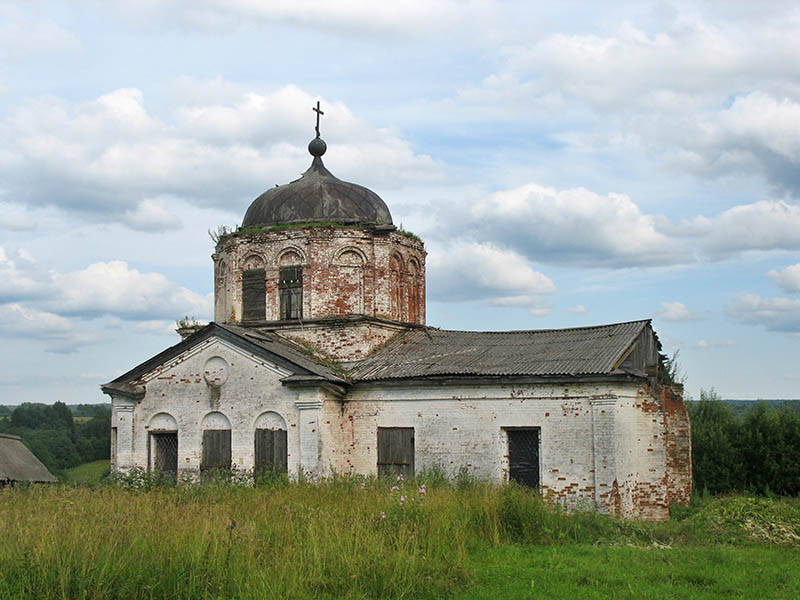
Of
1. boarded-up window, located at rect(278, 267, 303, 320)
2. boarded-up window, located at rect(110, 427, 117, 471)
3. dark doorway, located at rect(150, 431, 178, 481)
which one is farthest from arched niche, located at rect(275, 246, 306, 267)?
boarded-up window, located at rect(110, 427, 117, 471)

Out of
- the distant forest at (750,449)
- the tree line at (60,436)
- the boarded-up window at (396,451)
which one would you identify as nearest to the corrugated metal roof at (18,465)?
the tree line at (60,436)

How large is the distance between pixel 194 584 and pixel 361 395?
36.0 ft

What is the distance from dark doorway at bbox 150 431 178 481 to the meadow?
603 cm

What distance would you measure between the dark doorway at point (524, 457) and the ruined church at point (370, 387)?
0.03 metres

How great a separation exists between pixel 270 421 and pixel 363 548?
9.64 metres

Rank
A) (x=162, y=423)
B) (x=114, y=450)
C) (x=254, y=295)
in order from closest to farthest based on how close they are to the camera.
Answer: (x=162, y=423)
(x=114, y=450)
(x=254, y=295)

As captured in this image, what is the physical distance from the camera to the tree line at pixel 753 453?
76.9 feet

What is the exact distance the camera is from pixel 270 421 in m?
18.7

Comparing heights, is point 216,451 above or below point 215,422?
below

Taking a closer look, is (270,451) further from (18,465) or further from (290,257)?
(18,465)

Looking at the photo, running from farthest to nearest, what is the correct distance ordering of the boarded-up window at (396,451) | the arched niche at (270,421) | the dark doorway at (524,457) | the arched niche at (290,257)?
the arched niche at (290,257)
the arched niche at (270,421)
the boarded-up window at (396,451)
the dark doorway at (524,457)

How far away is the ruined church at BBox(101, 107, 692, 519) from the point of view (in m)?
16.9

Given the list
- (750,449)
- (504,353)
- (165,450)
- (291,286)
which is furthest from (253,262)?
(750,449)

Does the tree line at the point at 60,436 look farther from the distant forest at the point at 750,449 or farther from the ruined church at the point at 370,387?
the distant forest at the point at 750,449
